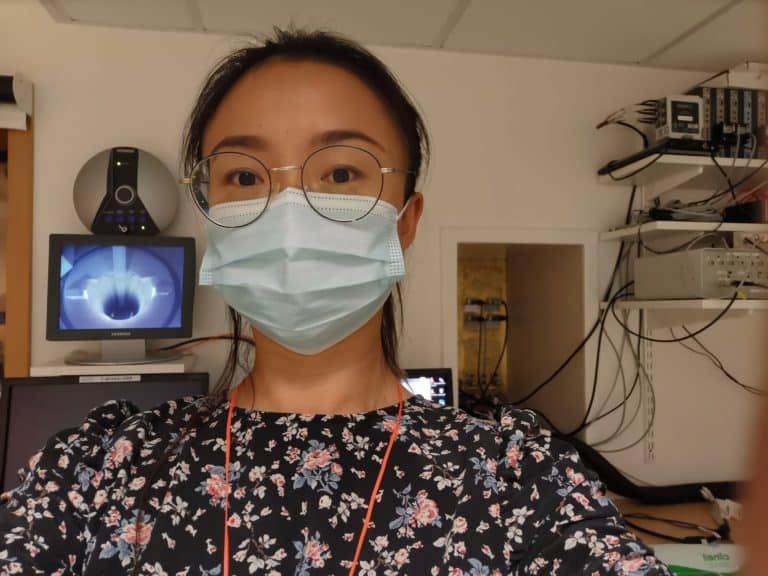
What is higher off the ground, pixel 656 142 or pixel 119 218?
pixel 656 142

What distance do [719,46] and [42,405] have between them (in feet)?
7.94

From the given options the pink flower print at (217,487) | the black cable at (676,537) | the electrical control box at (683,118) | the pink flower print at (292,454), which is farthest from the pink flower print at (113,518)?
the electrical control box at (683,118)

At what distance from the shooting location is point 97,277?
149 centimetres

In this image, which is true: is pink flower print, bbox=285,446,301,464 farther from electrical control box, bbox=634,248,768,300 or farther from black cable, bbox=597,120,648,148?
black cable, bbox=597,120,648,148

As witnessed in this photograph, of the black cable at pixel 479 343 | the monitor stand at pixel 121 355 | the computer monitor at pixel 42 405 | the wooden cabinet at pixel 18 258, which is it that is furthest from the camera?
the black cable at pixel 479 343

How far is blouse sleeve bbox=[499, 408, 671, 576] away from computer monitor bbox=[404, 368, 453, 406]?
969 mm

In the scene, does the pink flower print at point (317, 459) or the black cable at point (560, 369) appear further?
the black cable at point (560, 369)

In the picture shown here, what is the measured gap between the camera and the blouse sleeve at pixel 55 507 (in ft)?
1.90

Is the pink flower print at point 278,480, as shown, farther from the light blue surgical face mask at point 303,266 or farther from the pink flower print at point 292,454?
the light blue surgical face mask at point 303,266

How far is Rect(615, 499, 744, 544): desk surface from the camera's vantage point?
64.4 inches

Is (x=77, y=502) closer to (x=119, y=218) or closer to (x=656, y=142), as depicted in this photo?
(x=119, y=218)

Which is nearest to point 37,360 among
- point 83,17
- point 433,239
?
point 83,17

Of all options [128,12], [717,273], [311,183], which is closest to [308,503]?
[311,183]

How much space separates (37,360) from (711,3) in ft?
7.62
